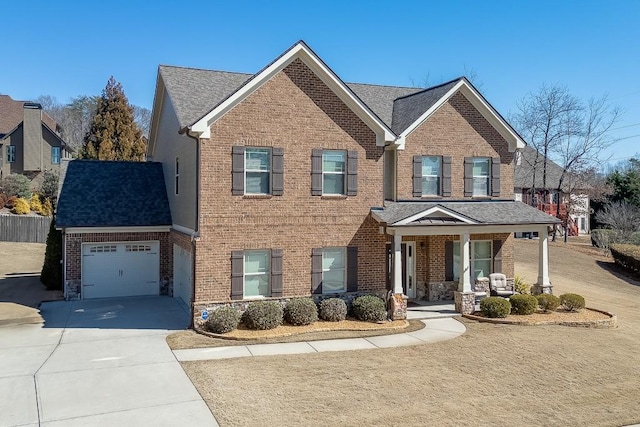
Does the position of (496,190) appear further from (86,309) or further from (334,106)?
(86,309)

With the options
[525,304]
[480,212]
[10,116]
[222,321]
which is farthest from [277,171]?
[10,116]

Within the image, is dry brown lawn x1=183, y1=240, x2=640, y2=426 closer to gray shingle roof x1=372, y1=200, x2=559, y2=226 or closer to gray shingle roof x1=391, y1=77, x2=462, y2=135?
gray shingle roof x1=372, y1=200, x2=559, y2=226

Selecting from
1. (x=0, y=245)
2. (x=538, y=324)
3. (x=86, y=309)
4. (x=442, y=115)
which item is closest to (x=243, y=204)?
(x=86, y=309)

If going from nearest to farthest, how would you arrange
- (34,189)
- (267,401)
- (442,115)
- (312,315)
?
(267,401) < (312,315) < (442,115) < (34,189)

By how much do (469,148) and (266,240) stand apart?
9.66 metres

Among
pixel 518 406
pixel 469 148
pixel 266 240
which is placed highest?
pixel 469 148

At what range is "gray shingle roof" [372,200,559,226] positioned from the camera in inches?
687

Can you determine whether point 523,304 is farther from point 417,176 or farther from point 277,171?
point 277,171

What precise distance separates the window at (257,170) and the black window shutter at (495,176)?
997cm

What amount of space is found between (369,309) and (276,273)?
10.9ft

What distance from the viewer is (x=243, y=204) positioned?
16.1 m

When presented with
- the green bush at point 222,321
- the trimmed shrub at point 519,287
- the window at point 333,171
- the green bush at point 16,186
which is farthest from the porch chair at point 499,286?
the green bush at point 16,186

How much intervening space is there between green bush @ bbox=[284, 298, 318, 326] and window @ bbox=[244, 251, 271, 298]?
964 mm

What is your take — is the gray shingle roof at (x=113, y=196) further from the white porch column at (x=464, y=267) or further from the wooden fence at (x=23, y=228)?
the wooden fence at (x=23, y=228)
